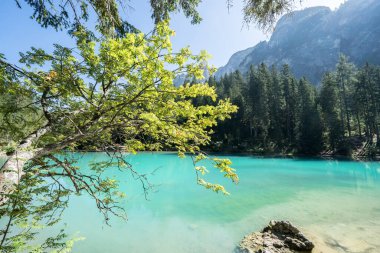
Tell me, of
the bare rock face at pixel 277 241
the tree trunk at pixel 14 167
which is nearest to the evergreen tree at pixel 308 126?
the bare rock face at pixel 277 241

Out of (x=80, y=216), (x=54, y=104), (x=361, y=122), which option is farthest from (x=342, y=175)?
(x=361, y=122)

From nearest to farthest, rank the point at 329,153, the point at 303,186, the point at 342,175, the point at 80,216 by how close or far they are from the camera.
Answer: the point at 80,216 → the point at 303,186 → the point at 342,175 → the point at 329,153

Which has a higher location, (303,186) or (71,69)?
(71,69)

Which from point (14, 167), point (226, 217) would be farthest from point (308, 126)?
point (14, 167)

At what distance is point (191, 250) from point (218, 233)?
5.51 ft

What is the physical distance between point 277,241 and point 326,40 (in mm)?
166098

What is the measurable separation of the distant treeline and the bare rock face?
117ft

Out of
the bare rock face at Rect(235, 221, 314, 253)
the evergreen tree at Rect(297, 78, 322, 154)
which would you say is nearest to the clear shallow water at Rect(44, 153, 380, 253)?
the bare rock face at Rect(235, 221, 314, 253)

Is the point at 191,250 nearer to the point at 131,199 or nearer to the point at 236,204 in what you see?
the point at 236,204

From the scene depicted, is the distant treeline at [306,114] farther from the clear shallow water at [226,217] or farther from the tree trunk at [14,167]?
the tree trunk at [14,167]

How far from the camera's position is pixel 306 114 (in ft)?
149

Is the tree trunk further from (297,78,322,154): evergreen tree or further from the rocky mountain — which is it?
the rocky mountain

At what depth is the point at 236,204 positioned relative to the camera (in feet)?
45.1

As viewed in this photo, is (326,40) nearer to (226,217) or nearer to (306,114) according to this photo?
(306,114)
